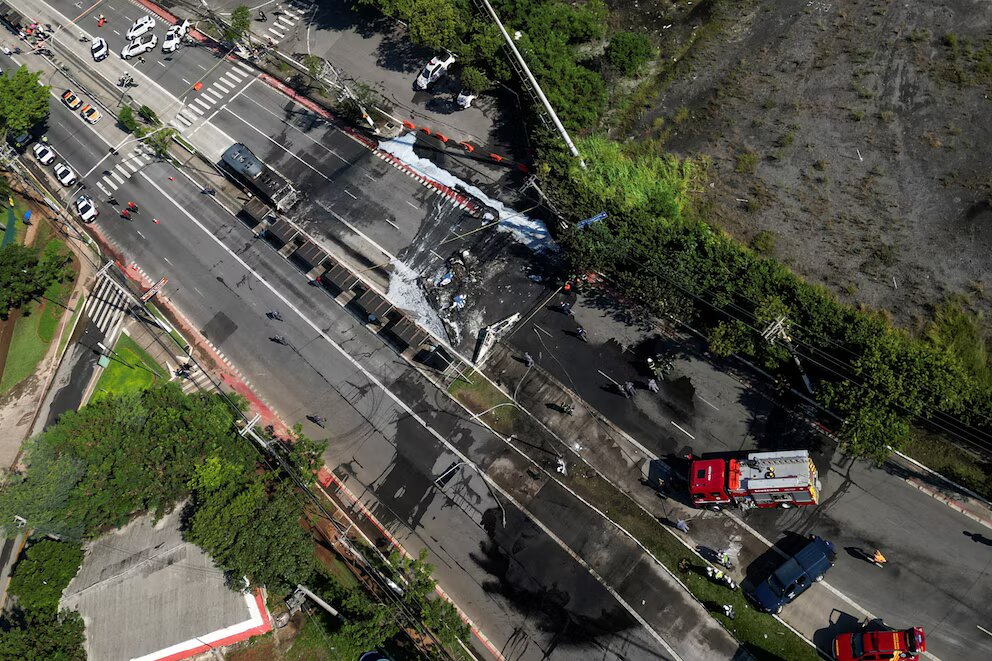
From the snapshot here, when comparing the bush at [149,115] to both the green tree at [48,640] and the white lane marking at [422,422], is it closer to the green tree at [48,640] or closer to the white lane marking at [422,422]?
the white lane marking at [422,422]

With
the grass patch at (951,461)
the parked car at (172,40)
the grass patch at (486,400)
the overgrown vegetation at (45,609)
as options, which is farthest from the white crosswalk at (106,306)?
the grass patch at (951,461)

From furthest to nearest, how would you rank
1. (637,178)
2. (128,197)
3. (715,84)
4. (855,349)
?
(128,197)
(715,84)
(637,178)
(855,349)

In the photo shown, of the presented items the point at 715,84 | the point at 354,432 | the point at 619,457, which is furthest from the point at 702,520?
the point at 715,84

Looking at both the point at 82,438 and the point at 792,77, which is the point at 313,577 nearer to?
the point at 82,438

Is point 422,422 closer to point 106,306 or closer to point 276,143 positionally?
point 276,143

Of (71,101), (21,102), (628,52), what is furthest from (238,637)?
(71,101)

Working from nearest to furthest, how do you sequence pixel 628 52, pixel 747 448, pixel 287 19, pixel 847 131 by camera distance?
pixel 747 448 < pixel 847 131 < pixel 628 52 < pixel 287 19
